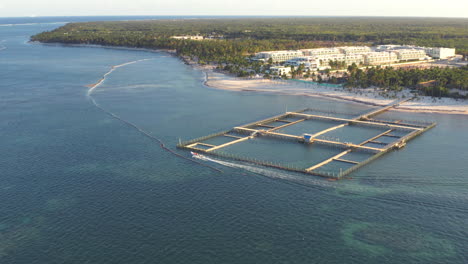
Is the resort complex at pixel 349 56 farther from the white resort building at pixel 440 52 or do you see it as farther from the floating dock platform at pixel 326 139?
the floating dock platform at pixel 326 139

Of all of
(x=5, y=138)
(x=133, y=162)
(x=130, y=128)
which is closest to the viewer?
(x=133, y=162)

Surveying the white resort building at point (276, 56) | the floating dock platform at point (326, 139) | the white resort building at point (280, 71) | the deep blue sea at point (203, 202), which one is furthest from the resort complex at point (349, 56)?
the deep blue sea at point (203, 202)

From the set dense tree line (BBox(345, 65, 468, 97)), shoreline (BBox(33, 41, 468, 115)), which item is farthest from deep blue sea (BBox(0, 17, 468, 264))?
dense tree line (BBox(345, 65, 468, 97))

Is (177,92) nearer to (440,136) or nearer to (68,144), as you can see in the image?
(68,144)

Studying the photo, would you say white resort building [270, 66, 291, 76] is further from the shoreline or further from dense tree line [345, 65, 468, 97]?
dense tree line [345, 65, 468, 97]

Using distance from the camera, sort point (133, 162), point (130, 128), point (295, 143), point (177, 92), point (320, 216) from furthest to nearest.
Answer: point (177, 92) < point (130, 128) < point (295, 143) < point (133, 162) < point (320, 216)

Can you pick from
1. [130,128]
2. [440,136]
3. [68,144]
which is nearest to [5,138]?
[68,144]

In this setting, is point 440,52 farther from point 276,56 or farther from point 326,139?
point 326,139
